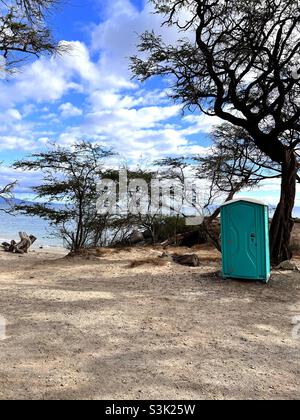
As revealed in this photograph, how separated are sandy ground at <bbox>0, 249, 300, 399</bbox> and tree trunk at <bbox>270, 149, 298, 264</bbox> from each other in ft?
4.06

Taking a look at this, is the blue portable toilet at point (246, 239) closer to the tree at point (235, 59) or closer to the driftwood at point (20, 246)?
the tree at point (235, 59)

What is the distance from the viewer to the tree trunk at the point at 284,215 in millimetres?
8203

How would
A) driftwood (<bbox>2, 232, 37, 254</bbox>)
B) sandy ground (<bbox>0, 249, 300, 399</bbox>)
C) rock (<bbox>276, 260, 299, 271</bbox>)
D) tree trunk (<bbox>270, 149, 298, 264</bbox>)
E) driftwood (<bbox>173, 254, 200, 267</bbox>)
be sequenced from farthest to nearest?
driftwood (<bbox>2, 232, 37, 254</bbox>) → driftwood (<bbox>173, 254, 200, 267</bbox>) → tree trunk (<bbox>270, 149, 298, 264</bbox>) → rock (<bbox>276, 260, 299, 271</bbox>) → sandy ground (<bbox>0, 249, 300, 399</bbox>)

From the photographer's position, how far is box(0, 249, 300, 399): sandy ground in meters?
2.92

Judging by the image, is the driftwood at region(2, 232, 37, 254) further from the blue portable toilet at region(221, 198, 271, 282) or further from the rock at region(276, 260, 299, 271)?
the rock at region(276, 260, 299, 271)

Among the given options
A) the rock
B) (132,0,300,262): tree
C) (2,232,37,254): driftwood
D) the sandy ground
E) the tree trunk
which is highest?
(132,0,300,262): tree

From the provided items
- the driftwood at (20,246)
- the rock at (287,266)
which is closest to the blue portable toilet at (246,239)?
the rock at (287,266)

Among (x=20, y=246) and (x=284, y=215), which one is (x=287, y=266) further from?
(x=20, y=246)

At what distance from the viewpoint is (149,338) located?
13.0ft

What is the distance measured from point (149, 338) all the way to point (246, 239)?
317 cm

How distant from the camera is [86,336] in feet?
12.9

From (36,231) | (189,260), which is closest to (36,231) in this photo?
(36,231)

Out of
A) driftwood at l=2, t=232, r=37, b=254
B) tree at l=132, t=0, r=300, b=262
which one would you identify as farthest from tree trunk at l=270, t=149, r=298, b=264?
driftwood at l=2, t=232, r=37, b=254

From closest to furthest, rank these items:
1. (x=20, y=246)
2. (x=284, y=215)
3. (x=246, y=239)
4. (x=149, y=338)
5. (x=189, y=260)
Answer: (x=149, y=338) → (x=246, y=239) → (x=284, y=215) → (x=189, y=260) → (x=20, y=246)
